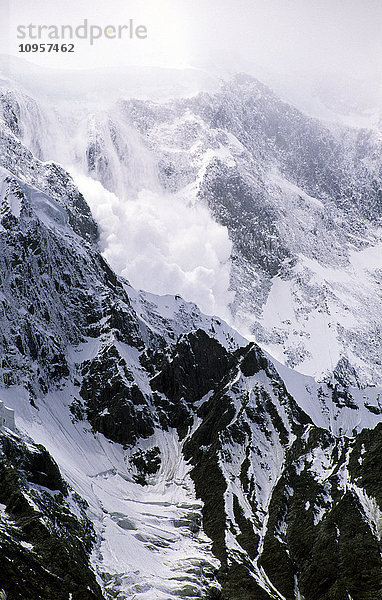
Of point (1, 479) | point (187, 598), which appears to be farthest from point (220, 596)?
point (1, 479)

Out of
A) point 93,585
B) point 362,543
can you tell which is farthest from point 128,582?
point 362,543

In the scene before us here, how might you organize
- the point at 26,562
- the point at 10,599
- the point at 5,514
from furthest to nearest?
the point at 5,514 < the point at 26,562 < the point at 10,599

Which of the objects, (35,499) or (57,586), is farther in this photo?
(35,499)

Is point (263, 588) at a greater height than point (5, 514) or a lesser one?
lesser

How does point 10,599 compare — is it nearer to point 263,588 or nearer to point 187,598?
point 187,598

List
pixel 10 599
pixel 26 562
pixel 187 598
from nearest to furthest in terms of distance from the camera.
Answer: pixel 10 599, pixel 26 562, pixel 187 598

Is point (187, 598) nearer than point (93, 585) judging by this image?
No

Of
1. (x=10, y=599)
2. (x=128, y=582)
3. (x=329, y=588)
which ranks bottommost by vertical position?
(x=128, y=582)

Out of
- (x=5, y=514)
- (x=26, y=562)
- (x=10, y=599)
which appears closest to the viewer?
(x=10, y=599)

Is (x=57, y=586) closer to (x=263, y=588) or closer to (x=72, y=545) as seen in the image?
(x=72, y=545)
